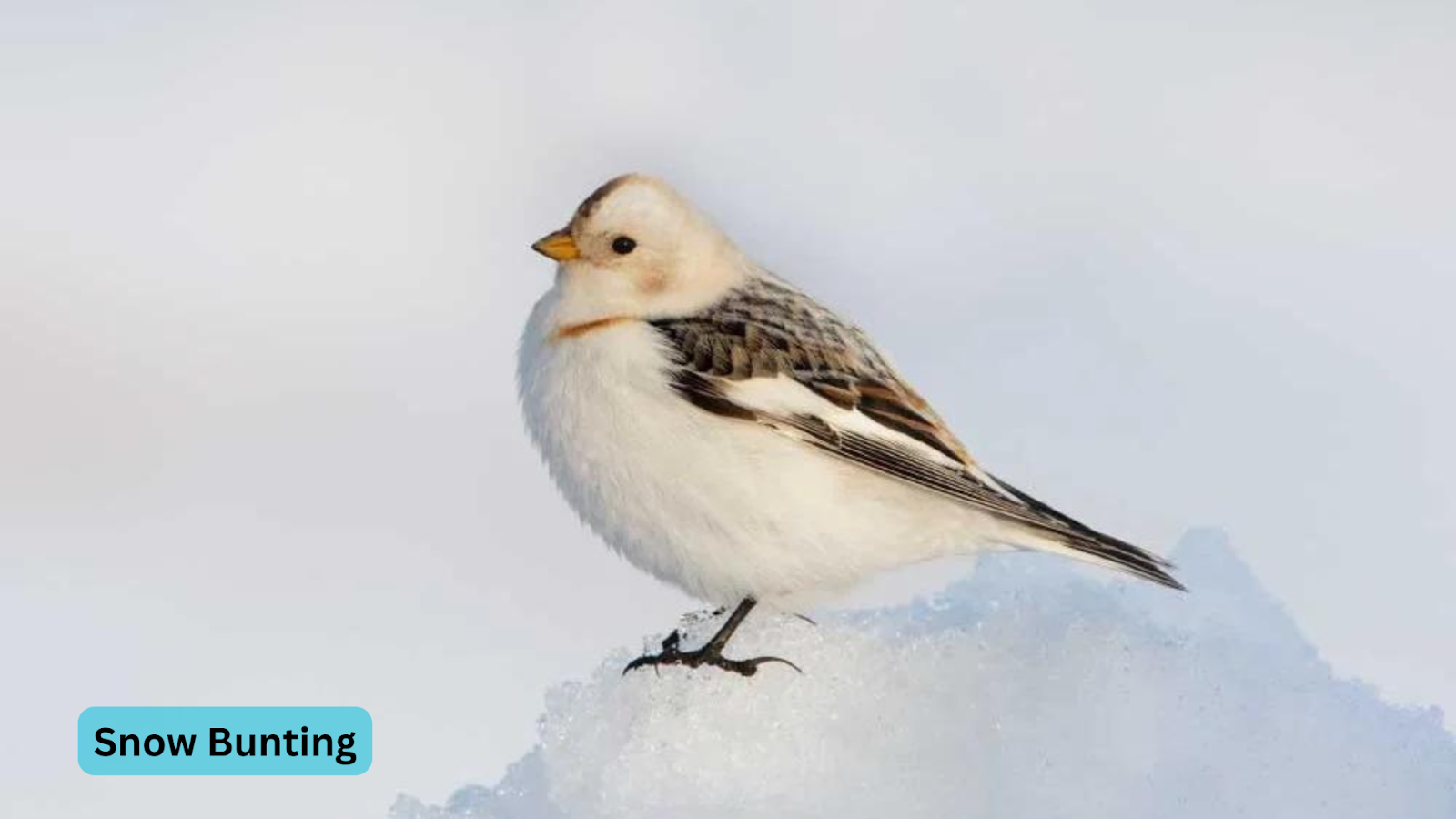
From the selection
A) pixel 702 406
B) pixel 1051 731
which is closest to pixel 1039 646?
pixel 1051 731

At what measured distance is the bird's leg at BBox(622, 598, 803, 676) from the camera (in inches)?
233

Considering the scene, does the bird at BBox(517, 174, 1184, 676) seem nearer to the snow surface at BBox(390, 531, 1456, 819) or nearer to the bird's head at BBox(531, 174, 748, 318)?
the bird's head at BBox(531, 174, 748, 318)

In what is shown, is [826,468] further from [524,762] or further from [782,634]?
[524,762]

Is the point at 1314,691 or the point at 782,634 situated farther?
the point at 782,634

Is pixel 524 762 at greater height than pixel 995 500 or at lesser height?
lesser

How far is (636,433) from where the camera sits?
5863 mm

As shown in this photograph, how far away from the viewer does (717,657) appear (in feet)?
19.7

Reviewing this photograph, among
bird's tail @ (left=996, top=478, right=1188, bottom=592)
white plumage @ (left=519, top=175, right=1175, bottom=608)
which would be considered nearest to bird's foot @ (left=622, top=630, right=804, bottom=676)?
white plumage @ (left=519, top=175, right=1175, bottom=608)

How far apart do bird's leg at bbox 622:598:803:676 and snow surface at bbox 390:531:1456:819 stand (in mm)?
32

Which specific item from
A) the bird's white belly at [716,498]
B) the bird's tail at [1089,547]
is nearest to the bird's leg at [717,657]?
the bird's white belly at [716,498]

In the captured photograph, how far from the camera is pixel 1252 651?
5754 millimetres

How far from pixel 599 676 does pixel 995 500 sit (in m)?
1.13

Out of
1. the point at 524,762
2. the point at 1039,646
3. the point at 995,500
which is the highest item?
the point at 995,500

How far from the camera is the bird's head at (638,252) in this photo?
6.10 m
